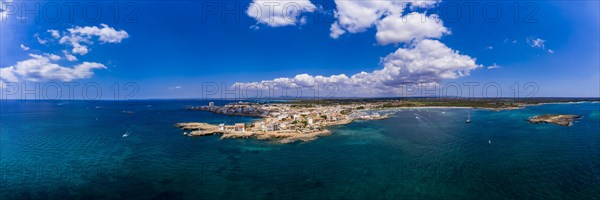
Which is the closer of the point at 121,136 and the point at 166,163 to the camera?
the point at 166,163

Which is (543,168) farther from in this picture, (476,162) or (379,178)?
(379,178)

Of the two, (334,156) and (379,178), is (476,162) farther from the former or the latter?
(334,156)

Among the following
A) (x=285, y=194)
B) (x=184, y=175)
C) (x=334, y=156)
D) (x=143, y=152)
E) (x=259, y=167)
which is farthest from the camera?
(x=143, y=152)

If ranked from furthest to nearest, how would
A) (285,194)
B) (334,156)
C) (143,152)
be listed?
(143,152)
(334,156)
(285,194)

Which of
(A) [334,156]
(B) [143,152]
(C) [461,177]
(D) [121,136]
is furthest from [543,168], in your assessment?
(D) [121,136]

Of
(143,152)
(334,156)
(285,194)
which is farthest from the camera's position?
(143,152)

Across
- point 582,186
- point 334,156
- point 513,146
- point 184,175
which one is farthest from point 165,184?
point 513,146
